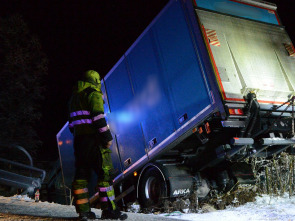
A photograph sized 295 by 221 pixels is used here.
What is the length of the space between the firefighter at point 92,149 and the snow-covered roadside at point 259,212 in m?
1.61

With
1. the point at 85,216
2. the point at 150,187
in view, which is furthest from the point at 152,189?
the point at 85,216

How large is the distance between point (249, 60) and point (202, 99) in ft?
3.78

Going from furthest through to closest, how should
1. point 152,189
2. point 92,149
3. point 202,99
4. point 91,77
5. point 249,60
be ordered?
point 152,189 → point 249,60 → point 202,99 → point 91,77 → point 92,149

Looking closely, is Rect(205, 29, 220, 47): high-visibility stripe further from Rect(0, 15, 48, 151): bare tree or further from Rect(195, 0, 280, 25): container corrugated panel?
Rect(0, 15, 48, 151): bare tree

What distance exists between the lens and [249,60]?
4855 millimetres

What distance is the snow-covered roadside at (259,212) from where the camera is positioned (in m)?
3.95

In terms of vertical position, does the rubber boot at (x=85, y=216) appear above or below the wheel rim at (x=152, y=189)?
below

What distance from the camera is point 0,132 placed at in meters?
12.5

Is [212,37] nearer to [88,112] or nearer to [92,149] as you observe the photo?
[88,112]

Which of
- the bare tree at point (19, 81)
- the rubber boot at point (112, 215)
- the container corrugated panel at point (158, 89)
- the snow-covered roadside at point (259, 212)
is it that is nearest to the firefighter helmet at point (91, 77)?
the rubber boot at point (112, 215)

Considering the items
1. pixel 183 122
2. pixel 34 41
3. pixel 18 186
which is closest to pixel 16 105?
pixel 34 41

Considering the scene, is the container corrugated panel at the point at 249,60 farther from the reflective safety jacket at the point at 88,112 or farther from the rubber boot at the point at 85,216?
the rubber boot at the point at 85,216

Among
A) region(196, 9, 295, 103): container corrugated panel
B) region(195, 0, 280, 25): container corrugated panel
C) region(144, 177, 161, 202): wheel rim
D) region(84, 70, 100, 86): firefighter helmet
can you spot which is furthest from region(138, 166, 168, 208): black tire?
region(195, 0, 280, 25): container corrugated panel

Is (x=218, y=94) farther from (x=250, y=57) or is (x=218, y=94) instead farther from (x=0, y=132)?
(x=0, y=132)
